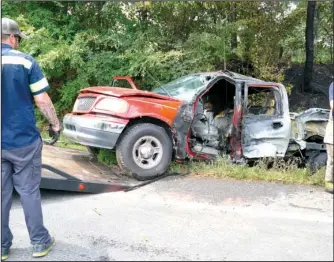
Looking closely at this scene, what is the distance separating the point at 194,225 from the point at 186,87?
3524mm

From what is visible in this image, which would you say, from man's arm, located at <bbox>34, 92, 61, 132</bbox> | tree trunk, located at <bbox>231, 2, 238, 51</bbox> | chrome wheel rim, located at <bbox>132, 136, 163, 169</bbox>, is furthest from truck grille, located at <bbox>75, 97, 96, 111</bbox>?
tree trunk, located at <bbox>231, 2, 238, 51</bbox>

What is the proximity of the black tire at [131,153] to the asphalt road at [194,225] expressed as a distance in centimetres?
82

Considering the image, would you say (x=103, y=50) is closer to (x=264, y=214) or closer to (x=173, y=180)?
(x=173, y=180)

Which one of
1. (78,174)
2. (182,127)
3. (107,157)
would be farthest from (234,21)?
(78,174)

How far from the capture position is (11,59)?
2.82 metres

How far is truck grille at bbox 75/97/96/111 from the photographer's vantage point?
17.1 feet

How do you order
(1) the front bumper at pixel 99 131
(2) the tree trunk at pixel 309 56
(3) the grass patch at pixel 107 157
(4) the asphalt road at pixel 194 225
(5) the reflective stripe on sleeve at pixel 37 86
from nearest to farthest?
(4) the asphalt road at pixel 194 225 → (5) the reflective stripe on sleeve at pixel 37 86 → (1) the front bumper at pixel 99 131 → (3) the grass patch at pixel 107 157 → (2) the tree trunk at pixel 309 56

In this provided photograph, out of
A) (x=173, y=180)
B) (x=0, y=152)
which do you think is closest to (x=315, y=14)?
(x=173, y=180)

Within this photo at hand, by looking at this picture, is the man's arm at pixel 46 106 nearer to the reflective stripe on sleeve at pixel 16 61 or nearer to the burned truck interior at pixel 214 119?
the reflective stripe on sleeve at pixel 16 61

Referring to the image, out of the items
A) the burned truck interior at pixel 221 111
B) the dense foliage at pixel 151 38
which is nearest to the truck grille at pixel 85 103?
the burned truck interior at pixel 221 111

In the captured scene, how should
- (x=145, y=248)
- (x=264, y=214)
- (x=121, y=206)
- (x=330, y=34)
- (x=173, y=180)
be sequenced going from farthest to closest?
(x=330, y=34)
(x=173, y=180)
(x=121, y=206)
(x=145, y=248)
(x=264, y=214)

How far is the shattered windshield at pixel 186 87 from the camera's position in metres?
5.72

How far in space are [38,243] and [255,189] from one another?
5.20 ft

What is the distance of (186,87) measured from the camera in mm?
5934
